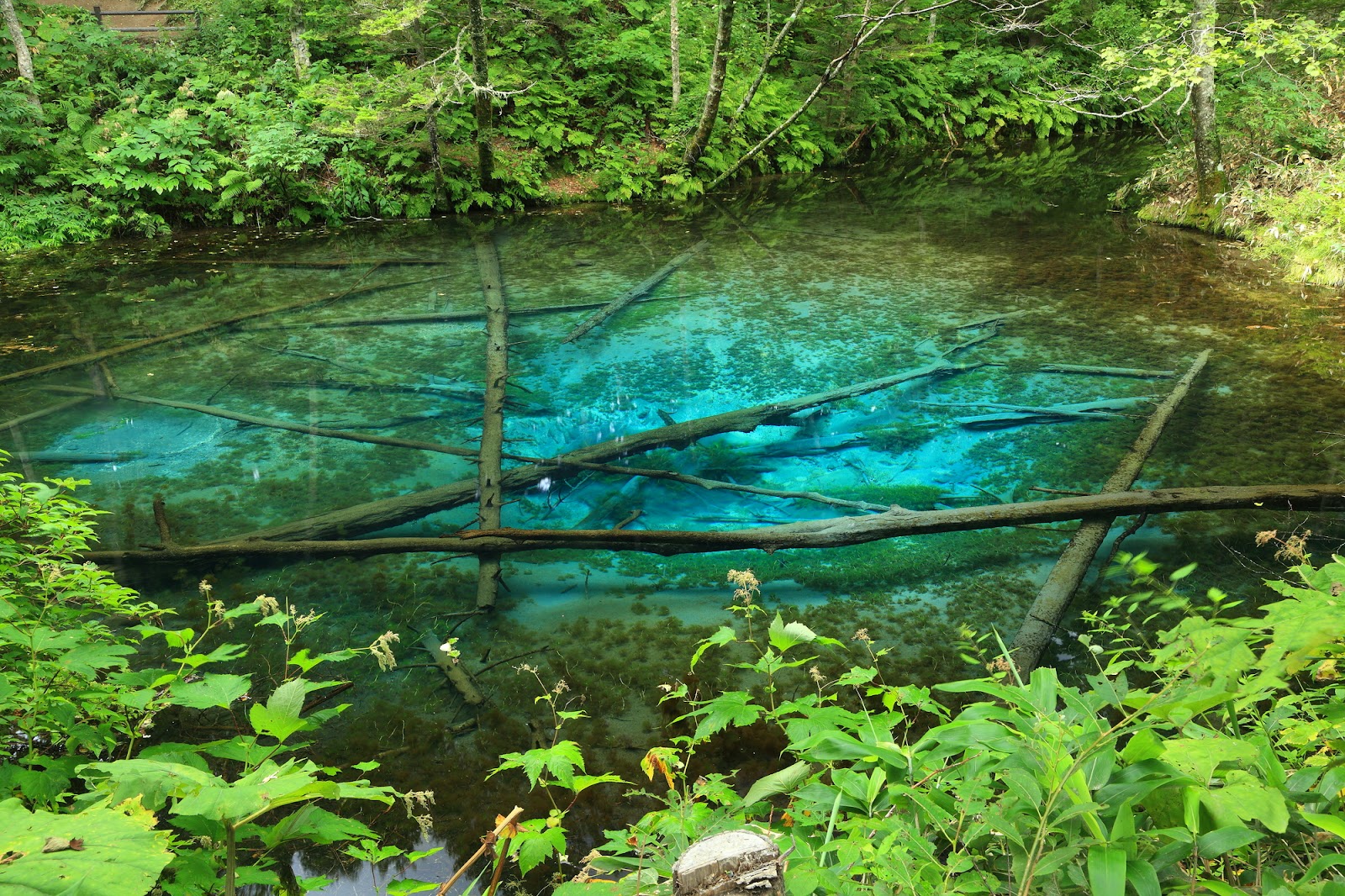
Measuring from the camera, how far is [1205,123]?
9992 millimetres

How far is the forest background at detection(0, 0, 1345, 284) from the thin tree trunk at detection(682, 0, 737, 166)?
0.04m

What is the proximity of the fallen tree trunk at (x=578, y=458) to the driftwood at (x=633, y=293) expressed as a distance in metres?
2.56

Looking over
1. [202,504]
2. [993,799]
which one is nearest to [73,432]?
[202,504]

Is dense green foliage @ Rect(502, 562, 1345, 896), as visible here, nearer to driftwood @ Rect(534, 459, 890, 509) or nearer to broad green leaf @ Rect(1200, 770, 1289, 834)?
broad green leaf @ Rect(1200, 770, 1289, 834)

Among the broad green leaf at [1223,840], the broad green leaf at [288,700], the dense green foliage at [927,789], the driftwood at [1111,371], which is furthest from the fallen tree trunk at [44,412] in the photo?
the driftwood at [1111,371]

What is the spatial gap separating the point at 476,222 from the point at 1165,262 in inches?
378

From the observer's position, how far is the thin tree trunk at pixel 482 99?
425 inches

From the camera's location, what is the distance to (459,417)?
6254 millimetres

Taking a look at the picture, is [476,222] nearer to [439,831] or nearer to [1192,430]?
[1192,430]

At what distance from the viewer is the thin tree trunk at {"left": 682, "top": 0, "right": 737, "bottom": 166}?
465 inches

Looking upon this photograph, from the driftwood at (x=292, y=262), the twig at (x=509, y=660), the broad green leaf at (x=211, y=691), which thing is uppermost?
the broad green leaf at (x=211, y=691)

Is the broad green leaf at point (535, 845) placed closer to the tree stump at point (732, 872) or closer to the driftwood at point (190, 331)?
the tree stump at point (732, 872)

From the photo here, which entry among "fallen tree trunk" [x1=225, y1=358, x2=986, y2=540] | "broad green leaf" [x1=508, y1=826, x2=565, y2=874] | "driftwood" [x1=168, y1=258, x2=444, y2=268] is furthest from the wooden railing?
"broad green leaf" [x1=508, y1=826, x2=565, y2=874]

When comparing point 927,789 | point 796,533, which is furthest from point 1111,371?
point 927,789
